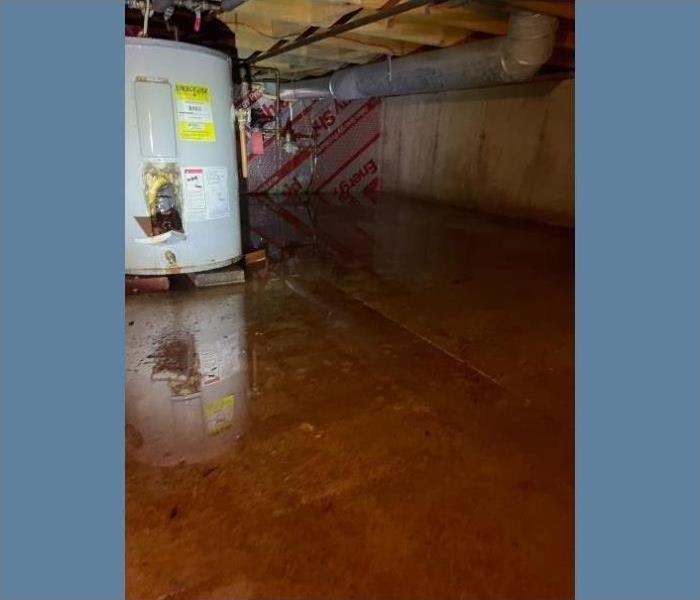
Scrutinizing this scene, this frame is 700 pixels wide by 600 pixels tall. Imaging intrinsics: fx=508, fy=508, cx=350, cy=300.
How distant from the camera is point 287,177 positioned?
732cm

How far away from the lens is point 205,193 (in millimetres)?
2795

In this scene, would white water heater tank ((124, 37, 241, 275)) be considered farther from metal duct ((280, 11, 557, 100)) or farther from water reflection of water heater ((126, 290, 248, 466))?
metal duct ((280, 11, 557, 100))

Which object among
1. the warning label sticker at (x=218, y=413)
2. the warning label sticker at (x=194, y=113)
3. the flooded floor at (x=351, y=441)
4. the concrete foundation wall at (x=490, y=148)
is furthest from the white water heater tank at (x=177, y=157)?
the concrete foundation wall at (x=490, y=148)

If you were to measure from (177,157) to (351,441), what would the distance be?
185 centimetres

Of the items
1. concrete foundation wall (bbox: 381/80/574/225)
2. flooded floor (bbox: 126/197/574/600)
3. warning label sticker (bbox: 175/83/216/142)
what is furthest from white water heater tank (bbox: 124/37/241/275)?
concrete foundation wall (bbox: 381/80/574/225)

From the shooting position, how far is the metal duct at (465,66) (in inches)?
113

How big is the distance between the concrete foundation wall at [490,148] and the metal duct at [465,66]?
1.62 metres

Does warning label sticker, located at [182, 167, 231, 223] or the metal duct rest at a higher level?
the metal duct

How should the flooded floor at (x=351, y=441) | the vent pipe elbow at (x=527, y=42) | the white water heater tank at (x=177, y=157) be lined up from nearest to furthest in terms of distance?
the flooded floor at (x=351, y=441), the white water heater tank at (x=177, y=157), the vent pipe elbow at (x=527, y=42)

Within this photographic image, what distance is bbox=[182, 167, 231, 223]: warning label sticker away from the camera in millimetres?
2719

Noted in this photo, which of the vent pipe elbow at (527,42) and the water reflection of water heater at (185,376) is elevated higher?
the vent pipe elbow at (527,42)

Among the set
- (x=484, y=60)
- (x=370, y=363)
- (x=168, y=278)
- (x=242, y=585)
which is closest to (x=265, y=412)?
(x=370, y=363)

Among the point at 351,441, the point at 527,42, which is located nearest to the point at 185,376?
the point at 351,441

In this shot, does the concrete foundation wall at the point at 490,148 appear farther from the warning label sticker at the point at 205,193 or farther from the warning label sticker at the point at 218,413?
the warning label sticker at the point at 218,413
